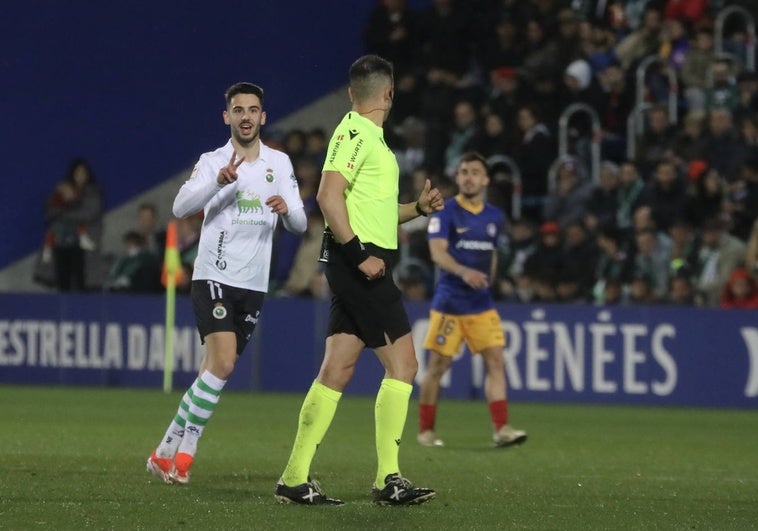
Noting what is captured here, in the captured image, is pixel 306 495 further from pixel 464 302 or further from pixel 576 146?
pixel 576 146

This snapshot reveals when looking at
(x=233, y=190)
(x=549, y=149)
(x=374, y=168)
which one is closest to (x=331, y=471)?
(x=233, y=190)

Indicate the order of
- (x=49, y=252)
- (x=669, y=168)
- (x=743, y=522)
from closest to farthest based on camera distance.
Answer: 1. (x=743, y=522)
2. (x=669, y=168)
3. (x=49, y=252)

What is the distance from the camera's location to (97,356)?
66.3 feet

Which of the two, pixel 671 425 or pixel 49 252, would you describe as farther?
pixel 49 252

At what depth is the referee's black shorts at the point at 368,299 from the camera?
8.43 m

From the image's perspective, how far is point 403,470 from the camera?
10570mm

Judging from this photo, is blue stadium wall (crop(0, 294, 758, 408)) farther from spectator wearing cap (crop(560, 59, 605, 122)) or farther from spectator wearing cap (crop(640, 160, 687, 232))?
spectator wearing cap (crop(560, 59, 605, 122))

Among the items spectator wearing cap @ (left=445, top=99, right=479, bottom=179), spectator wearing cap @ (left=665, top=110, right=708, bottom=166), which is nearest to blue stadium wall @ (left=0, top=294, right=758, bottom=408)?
spectator wearing cap @ (left=665, top=110, right=708, bottom=166)

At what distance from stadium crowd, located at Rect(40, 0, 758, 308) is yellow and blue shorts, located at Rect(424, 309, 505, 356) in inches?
208

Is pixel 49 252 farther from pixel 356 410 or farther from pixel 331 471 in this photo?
pixel 331 471

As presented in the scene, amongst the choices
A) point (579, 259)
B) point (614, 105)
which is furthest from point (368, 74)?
point (614, 105)

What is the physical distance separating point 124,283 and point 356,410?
5.38 meters

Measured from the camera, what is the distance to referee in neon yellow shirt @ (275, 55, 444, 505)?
840cm

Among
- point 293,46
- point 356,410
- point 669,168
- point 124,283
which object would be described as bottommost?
point 356,410
